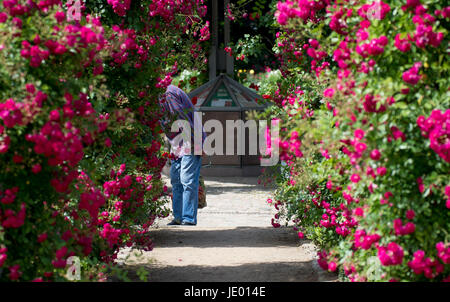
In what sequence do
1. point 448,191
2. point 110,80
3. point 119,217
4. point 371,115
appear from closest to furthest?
point 448,191 < point 371,115 < point 119,217 < point 110,80

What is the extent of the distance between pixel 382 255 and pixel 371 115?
0.75m

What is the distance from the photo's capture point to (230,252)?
24.1 feet

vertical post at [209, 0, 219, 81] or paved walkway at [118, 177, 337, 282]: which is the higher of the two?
vertical post at [209, 0, 219, 81]

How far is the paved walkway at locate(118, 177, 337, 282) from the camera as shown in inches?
247

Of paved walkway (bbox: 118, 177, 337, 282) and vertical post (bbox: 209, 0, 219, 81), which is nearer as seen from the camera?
paved walkway (bbox: 118, 177, 337, 282)

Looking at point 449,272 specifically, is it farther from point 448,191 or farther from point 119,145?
point 119,145

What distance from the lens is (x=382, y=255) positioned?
383 centimetres

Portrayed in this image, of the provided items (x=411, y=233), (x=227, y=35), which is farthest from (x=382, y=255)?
(x=227, y=35)

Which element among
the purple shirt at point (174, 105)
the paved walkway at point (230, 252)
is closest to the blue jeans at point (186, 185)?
the paved walkway at point (230, 252)

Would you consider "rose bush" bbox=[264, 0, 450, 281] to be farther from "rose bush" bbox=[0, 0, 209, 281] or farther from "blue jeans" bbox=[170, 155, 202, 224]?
"blue jeans" bbox=[170, 155, 202, 224]

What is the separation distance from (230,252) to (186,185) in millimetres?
1568

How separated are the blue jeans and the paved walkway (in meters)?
0.19

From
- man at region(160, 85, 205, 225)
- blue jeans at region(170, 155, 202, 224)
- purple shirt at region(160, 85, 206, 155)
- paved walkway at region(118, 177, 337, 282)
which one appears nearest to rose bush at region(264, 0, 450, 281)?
paved walkway at region(118, 177, 337, 282)

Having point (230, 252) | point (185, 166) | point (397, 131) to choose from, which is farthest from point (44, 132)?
point (185, 166)
